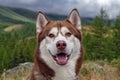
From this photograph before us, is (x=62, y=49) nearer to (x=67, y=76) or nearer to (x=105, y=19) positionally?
(x=67, y=76)

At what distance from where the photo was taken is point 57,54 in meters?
7.07

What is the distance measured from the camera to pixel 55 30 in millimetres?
7262

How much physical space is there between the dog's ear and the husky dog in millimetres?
323

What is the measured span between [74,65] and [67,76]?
0.25 meters

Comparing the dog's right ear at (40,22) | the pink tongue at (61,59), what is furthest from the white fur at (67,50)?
the dog's right ear at (40,22)

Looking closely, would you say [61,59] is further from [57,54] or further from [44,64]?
Answer: [44,64]

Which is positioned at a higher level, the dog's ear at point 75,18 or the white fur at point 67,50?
the dog's ear at point 75,18

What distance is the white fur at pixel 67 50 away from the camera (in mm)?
7112

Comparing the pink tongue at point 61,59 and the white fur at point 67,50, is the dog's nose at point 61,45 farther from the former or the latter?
the pink tongue at point 61,59

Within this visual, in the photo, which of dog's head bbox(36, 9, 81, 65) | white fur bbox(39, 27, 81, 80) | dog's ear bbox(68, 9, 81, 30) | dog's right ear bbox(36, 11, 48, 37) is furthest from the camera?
dog's ear bbox(68, 9, 81, 30)

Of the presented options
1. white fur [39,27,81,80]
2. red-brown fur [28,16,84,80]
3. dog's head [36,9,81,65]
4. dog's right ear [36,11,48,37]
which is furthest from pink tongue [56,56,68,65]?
dog's right ear [36,11,48,37]

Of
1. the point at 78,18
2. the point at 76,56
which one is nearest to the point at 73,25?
the point at 78,18

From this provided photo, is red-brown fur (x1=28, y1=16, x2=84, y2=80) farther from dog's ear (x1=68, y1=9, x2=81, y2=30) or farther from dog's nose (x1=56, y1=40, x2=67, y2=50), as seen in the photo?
dog's nose (x1=56, y1=40, x2=67, y2=50)

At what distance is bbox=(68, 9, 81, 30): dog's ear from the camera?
7793 mm
